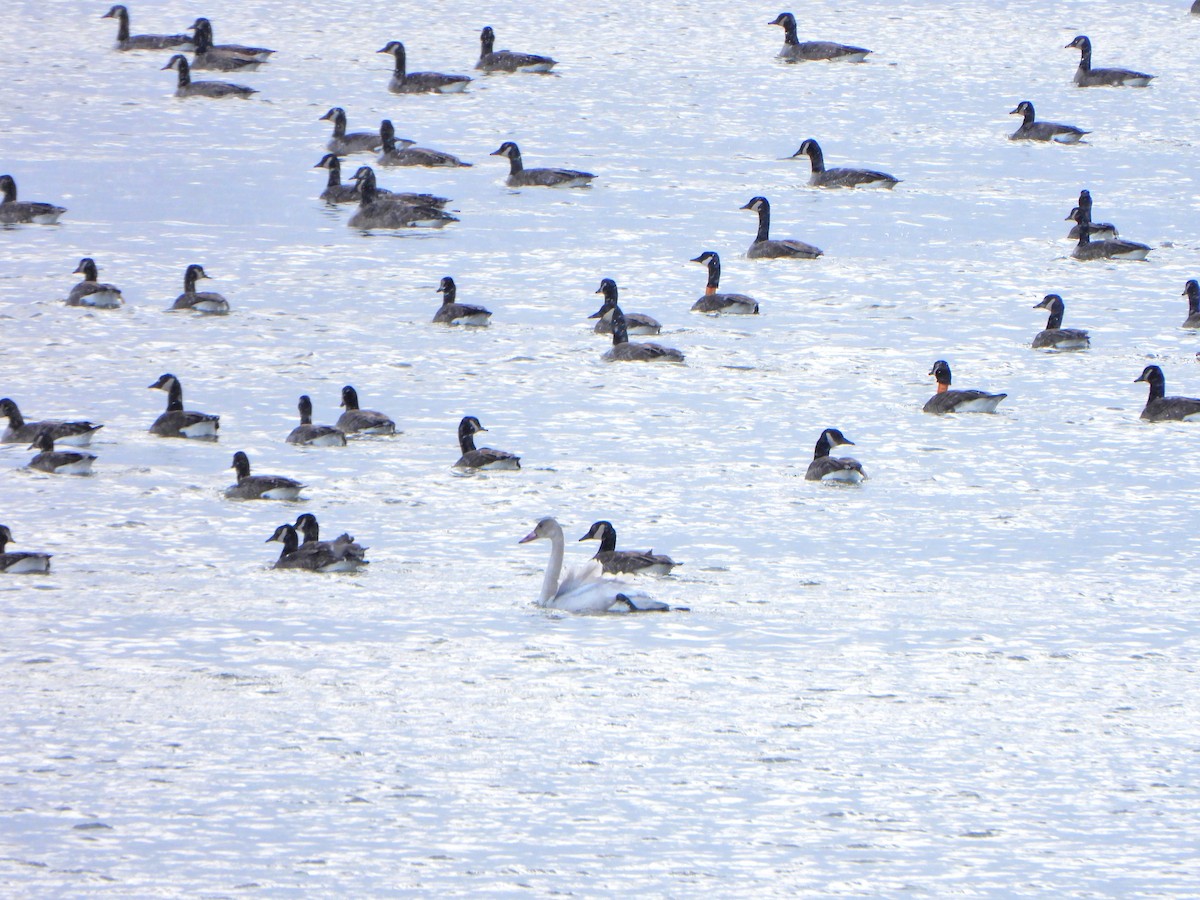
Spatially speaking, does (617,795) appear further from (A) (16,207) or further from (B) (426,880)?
(A) (16,207)

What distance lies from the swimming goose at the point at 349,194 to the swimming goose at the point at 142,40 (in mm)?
13554

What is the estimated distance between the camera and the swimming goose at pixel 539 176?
117ft

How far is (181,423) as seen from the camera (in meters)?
21.6

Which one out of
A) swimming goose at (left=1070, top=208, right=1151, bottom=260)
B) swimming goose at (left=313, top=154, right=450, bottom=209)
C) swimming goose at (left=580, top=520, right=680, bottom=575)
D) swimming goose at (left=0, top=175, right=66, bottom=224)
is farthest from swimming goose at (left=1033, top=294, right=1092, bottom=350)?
swimming goose at (left=0, top=175, right=66, bottom=224)

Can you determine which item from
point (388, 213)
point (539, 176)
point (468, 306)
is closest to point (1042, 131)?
point (539, 176)

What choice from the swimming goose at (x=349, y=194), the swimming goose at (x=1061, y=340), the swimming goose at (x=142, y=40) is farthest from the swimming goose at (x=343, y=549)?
the swimming goose at (x=142, y=40)

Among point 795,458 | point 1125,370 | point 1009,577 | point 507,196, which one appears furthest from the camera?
point 507,196

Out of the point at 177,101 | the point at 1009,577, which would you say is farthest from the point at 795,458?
the point at 177,101

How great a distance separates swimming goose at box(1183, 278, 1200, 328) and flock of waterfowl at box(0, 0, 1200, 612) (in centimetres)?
3

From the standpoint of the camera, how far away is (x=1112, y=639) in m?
16.0

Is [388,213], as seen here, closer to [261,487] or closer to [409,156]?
[409,156]

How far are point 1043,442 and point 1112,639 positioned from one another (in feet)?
20.9

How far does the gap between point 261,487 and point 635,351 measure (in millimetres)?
7188

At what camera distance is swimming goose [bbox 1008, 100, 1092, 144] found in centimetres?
3972
